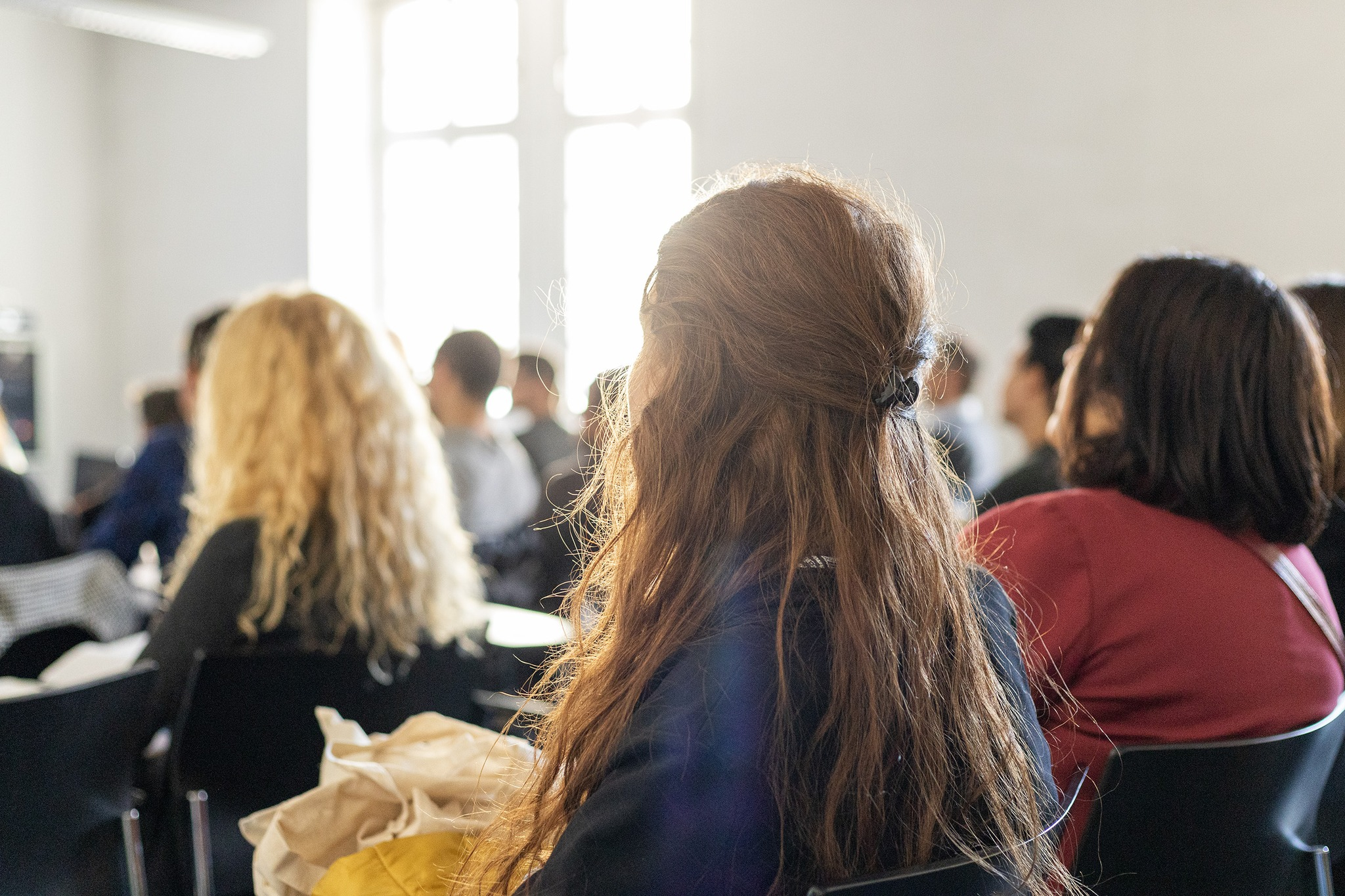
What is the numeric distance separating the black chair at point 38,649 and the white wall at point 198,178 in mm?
5282

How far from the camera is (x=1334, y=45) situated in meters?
5.18

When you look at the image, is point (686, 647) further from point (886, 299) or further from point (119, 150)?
point (119, 150)

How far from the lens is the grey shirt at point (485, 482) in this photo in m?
3.87

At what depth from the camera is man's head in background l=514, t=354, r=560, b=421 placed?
5215 mm

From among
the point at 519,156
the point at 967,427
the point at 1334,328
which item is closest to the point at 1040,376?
the point at 1334,328

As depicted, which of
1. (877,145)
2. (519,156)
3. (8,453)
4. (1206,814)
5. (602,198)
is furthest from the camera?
(519,156)

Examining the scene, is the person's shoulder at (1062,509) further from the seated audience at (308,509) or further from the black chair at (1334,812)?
the seated audience at (308,509)

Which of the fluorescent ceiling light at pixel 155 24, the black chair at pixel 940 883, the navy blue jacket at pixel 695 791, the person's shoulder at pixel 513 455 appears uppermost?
the fluorescent ceiling light at pixel 155 24

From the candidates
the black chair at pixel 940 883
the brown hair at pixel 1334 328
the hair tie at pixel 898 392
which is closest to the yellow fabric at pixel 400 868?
the black chair at pixel 940 883

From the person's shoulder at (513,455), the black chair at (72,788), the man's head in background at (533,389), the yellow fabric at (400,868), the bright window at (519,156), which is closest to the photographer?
the yellow fabric at (400,868)

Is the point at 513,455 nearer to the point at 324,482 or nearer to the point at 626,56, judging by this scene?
the point at 324,482

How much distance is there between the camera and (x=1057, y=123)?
577 cm

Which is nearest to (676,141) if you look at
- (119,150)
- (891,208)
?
(119,150)

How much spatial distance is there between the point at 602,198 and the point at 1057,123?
3002 millimetres
